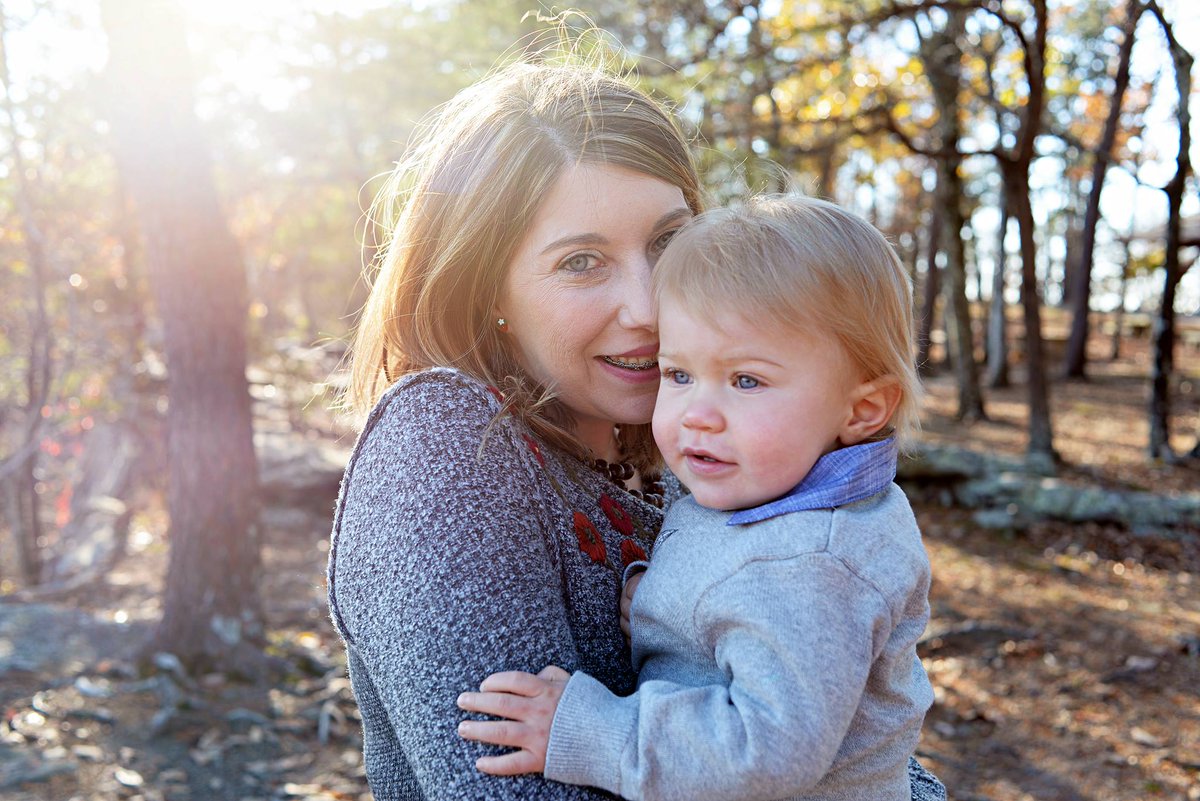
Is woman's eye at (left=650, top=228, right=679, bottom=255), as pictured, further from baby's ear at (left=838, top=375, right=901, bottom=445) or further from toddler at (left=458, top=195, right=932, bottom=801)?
baby's ear at (left=838, top=375, right=901, bottom=445)

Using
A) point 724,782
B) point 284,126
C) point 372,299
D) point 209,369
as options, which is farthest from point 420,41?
point 724,782

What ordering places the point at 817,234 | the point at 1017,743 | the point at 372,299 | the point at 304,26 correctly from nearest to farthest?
the point at 817,234, the point at 372,299, the point at 1017,743, the point at 304,26

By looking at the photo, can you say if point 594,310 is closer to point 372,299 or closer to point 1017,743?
point 372,299

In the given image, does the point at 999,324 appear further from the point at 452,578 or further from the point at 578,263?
the point at 452,578

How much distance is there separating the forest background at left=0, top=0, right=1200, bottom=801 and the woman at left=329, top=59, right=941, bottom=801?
0.43 m

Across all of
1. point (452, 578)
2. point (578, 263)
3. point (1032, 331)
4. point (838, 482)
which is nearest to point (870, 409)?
point (838, 482)

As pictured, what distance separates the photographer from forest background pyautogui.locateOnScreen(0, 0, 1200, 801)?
4730mm

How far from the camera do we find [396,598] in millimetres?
1340

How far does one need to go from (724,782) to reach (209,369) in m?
4.59

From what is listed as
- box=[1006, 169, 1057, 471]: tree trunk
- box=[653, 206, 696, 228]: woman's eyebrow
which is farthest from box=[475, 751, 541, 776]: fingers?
box=[1006, 169, 1057, 471]: tree trunk

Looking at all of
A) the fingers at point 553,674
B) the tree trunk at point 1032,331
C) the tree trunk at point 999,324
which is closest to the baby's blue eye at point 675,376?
the fingers at point 553,674

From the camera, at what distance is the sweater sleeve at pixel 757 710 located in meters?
1.25

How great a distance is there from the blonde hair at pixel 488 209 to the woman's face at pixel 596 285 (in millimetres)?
33

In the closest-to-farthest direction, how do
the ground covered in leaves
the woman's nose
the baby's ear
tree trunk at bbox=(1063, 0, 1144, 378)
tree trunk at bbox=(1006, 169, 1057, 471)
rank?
the baby's ear → the woman's nose → the ground covered in leaves → tree trunk at bbox=(1006, 169, 1057, 471) → tree trunk at bbox=(1063, 0, 1144, 378)
